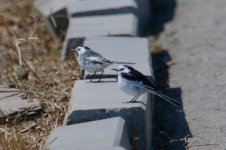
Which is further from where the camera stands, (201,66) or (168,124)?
(201,66)

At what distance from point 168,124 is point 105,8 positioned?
2413 mm

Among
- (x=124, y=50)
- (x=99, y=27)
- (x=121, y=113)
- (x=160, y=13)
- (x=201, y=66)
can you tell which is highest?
(x=121, y=113)

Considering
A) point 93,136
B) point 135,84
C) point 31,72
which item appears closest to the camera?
point 93,136

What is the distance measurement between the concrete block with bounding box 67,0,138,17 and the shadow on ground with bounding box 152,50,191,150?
117 centimetres

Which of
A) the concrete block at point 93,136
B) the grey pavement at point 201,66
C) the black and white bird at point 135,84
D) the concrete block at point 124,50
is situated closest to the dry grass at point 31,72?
the concrete block at point 93,136

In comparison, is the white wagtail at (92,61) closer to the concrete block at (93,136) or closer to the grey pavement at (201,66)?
the grey pavement at (201,66)

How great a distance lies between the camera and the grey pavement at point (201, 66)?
245 inches

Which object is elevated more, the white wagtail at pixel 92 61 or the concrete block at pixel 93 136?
the concrete block at pixel 93 136

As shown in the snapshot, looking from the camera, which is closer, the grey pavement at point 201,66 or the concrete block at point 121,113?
the concrete block at point 121,113

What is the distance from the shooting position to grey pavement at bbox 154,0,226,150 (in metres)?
6.22

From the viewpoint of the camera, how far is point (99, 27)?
8.19 metres

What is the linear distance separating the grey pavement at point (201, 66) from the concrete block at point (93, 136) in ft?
2.55

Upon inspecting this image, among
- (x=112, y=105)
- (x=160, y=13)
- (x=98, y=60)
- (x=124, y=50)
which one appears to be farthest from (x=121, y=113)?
(x=160, y=13)

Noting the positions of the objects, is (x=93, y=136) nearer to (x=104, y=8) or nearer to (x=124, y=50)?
(x=124, y=50)
